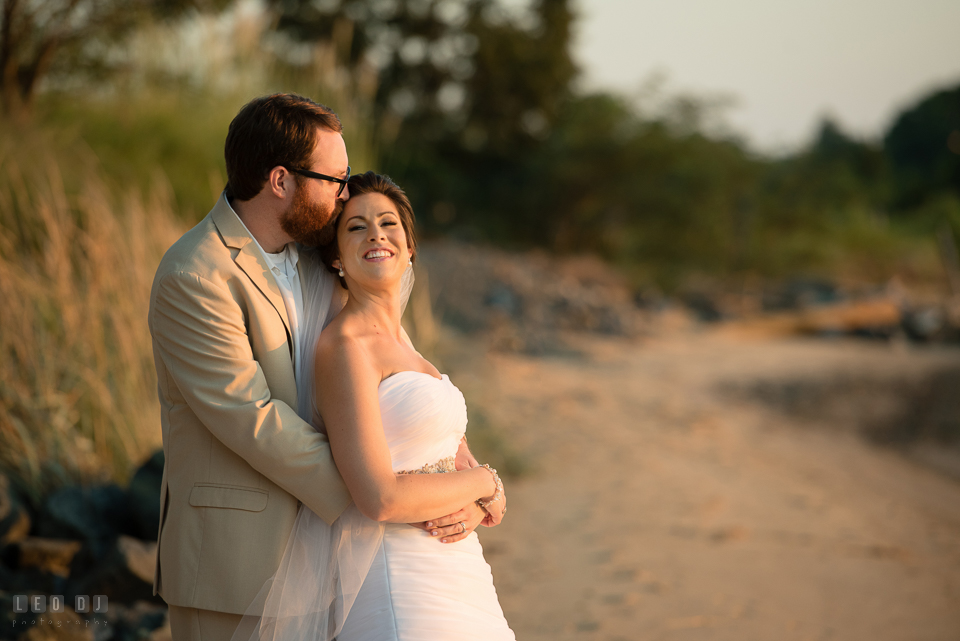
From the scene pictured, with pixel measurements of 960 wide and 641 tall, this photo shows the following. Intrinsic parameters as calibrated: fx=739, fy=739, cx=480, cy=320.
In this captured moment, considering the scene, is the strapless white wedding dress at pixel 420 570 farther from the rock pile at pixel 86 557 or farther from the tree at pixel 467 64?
the tree at pixel 467 64

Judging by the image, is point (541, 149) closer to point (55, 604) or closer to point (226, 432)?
point (55, 604)

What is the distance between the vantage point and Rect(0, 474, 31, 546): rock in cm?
387

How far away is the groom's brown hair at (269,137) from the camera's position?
2088 mm

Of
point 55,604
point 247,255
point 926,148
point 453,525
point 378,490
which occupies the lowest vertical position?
point 55,604

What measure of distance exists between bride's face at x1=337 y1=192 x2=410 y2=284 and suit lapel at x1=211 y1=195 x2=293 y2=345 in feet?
0.83

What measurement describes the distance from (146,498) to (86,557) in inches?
15.9

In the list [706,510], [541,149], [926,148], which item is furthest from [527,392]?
[926,148]

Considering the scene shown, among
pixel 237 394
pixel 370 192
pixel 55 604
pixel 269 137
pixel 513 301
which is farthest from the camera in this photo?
pixel 513 301

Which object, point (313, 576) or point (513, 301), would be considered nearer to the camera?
point (313, 576)

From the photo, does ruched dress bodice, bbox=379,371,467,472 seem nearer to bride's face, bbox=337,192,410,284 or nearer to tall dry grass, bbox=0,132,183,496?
bride's face, bbox=337,192,410,284

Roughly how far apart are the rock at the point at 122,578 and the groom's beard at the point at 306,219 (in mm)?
2264

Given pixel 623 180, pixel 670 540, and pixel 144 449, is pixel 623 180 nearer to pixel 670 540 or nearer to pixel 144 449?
pixel 670 540

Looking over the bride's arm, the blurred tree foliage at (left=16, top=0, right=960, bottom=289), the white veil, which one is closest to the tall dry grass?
the white veil

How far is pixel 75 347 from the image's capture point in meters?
4.48
